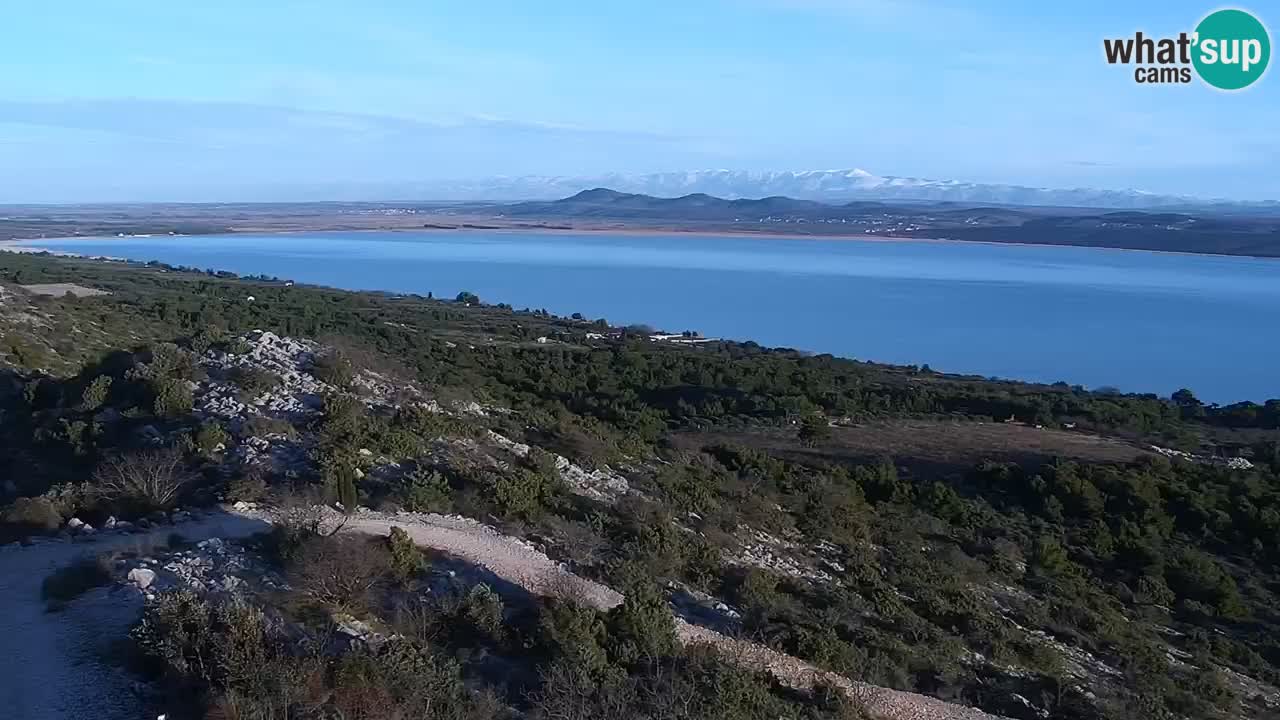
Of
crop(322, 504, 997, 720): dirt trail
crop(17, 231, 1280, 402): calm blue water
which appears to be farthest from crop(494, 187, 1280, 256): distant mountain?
crop(322, 504, 997, 720): dirt trail

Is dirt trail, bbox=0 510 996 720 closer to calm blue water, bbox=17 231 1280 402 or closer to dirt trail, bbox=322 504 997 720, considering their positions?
dirt trail, bbox=322 504 997 720

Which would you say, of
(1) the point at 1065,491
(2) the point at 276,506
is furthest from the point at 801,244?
(2) the point at 276,506

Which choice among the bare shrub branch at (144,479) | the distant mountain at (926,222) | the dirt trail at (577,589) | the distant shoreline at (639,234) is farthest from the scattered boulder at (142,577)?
the distant mountain at (926,222)

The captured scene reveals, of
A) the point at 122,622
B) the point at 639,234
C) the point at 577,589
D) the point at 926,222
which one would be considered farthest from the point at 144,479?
the point at 926,222

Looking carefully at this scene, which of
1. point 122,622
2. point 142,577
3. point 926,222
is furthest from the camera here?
point 926,222

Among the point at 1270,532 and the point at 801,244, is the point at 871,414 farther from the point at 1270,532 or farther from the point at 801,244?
the point at 801,244

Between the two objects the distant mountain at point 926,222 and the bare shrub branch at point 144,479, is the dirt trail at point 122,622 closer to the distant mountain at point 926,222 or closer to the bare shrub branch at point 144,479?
the bare shrub branch at point 144,479

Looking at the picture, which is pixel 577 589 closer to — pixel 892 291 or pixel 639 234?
pixel 892 291
